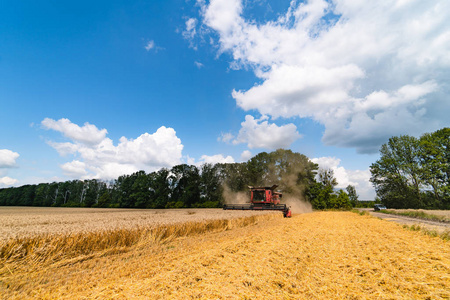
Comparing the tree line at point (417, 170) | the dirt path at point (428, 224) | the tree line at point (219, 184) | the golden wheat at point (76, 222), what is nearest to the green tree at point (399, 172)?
the tree line at point (417, 170)

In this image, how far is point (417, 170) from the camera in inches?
1372

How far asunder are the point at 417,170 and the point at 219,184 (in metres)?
39.7

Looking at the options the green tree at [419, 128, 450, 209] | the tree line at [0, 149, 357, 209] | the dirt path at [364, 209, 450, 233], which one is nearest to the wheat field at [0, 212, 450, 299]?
the dirt path at [364, 209, 450, 233]

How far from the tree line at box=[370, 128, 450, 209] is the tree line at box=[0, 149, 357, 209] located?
1041cm

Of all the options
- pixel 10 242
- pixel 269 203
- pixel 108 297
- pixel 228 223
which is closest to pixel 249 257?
pixel 108 297

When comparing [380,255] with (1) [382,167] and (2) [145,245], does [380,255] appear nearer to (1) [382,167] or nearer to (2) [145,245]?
(2) [145,245]

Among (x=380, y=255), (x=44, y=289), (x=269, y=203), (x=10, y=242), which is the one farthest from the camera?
(x=269, y=203)

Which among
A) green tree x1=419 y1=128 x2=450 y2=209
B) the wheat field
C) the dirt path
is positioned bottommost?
the dirt path

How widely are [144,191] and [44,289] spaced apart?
50279 mm

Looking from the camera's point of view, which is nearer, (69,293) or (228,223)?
(69,293)

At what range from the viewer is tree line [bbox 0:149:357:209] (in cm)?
3662

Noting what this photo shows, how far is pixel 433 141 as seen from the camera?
33.7 metres

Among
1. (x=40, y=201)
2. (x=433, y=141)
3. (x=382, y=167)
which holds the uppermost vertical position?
(x=433, y=141)

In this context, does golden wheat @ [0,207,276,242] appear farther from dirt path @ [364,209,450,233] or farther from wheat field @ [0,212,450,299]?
dirt path @ [364,209,450,233]
